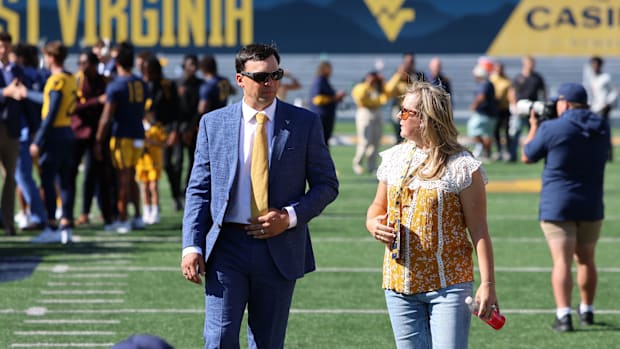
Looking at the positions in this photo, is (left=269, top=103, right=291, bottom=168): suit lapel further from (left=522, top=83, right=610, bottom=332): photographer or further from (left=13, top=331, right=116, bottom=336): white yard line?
(left=522, top=83, right=610, bottom=332): photographer

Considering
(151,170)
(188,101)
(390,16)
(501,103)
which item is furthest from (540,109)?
(390,16)

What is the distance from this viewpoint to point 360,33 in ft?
133

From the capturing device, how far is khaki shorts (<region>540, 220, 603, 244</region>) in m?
8.98

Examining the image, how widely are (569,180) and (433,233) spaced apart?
3664mm

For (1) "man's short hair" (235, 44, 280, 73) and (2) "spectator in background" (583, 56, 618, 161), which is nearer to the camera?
(1) "man's short hair" (235, 44, 280, 73)

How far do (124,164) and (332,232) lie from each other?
2.39 m

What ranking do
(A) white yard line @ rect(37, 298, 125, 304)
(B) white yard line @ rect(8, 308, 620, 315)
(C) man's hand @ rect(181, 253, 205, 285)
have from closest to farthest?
(C) man's hand @ rect(181, 253, 205, 285)
(B) white yard line @ rect(8, 308, 620, 315)
(A) white yard line @ rect(37, 298, 125, 304)

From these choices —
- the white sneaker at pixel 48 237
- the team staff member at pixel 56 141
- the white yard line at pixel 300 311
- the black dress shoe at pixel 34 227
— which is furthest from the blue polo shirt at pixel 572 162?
the black dress shoe at pixel 34 227

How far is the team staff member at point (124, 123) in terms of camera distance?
13.5 meters

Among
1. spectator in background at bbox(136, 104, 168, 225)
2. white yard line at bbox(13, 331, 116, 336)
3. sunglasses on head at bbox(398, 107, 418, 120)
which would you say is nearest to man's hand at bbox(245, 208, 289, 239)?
sunglasses on head at bbox(398, 107, 418, 120)

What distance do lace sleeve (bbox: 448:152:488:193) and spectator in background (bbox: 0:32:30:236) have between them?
836 cm

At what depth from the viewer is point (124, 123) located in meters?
13.6

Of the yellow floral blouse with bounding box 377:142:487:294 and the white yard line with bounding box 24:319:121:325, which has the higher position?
the yellow floral blouse with bounding box 377:142:487:294

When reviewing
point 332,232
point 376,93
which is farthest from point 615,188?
point 332,232
